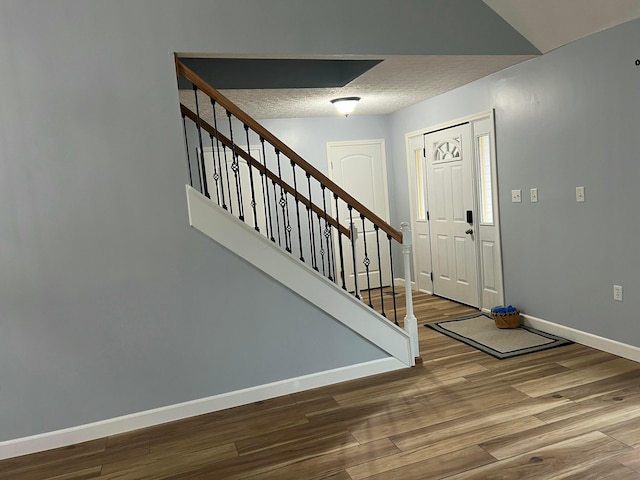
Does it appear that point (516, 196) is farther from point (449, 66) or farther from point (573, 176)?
point (449, 66)

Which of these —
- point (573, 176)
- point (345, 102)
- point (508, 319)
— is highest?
point (345, 102)

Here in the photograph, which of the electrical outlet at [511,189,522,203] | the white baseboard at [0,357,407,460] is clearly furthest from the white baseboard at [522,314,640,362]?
the white baseboard at [0,357,407,460]

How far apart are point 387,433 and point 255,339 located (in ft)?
3.42

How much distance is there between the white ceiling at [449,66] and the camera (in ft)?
10.6

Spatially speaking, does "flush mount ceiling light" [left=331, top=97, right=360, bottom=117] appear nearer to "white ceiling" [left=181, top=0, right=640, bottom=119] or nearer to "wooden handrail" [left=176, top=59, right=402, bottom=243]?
"white ceiling" [left=181, top=0, right=640, bottom=119]

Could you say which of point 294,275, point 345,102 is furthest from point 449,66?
point 294,275

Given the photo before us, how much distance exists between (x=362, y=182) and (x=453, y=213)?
1.45m

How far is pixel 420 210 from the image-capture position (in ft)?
19.7

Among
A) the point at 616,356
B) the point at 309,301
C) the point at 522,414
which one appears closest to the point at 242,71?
the point at 309,301

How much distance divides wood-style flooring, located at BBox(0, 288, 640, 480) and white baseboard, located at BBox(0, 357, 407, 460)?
5 centimetres

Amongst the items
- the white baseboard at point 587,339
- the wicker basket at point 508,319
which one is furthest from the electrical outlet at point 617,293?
the wicker basket at point 508,319

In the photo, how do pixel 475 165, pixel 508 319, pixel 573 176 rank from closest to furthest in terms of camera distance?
pixel 573 176, pixel 508 319, pixel 475 165

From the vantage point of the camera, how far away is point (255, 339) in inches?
124

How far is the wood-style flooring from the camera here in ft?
7.62
